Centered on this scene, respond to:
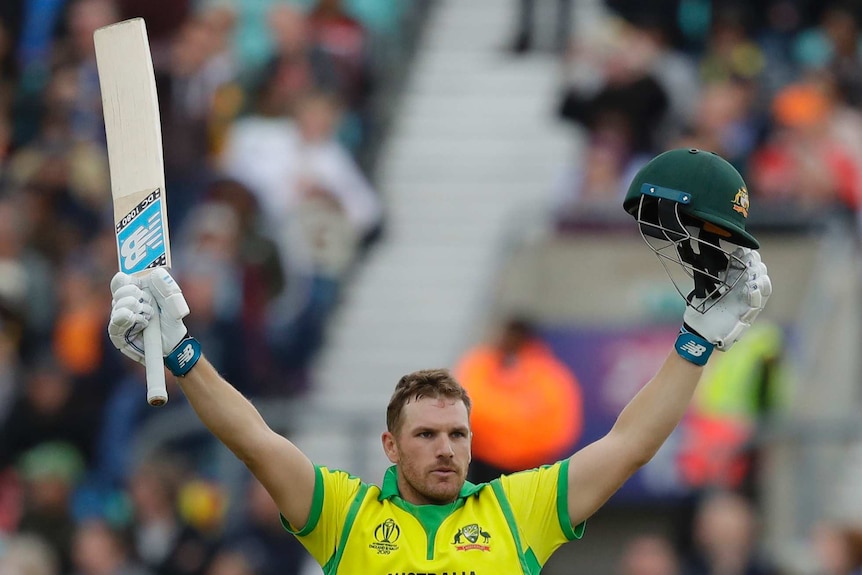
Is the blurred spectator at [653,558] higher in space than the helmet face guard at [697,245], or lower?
lower

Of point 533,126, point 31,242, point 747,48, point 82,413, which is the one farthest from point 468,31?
point 82,413

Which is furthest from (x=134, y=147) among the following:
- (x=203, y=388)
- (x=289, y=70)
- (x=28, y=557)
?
(x=289, y=70)

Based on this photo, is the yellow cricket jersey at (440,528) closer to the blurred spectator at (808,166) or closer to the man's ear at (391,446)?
the man's ear at (391,446)

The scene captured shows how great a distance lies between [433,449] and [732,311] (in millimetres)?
1088

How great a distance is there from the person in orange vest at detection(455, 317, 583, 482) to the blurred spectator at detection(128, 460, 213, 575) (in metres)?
1.93

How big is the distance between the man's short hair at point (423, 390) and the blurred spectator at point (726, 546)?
5024 mm

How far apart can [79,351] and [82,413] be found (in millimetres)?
666

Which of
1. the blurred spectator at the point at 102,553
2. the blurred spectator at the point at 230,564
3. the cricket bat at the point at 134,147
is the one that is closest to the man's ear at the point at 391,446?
the cricket bat at the point at 134,147

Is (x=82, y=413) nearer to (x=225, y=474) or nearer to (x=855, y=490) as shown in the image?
(x=225, y=474)

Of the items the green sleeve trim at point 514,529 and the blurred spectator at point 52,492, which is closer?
the green sleeve trim at point 514,529

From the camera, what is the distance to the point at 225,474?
39.9ft

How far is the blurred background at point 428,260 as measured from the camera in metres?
11.8

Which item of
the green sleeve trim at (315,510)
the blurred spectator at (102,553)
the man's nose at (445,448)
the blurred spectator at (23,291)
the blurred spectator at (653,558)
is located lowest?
the blurred spectator at (102,553)

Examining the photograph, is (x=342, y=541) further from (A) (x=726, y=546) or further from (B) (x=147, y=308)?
(A) (x=726, y=546)
